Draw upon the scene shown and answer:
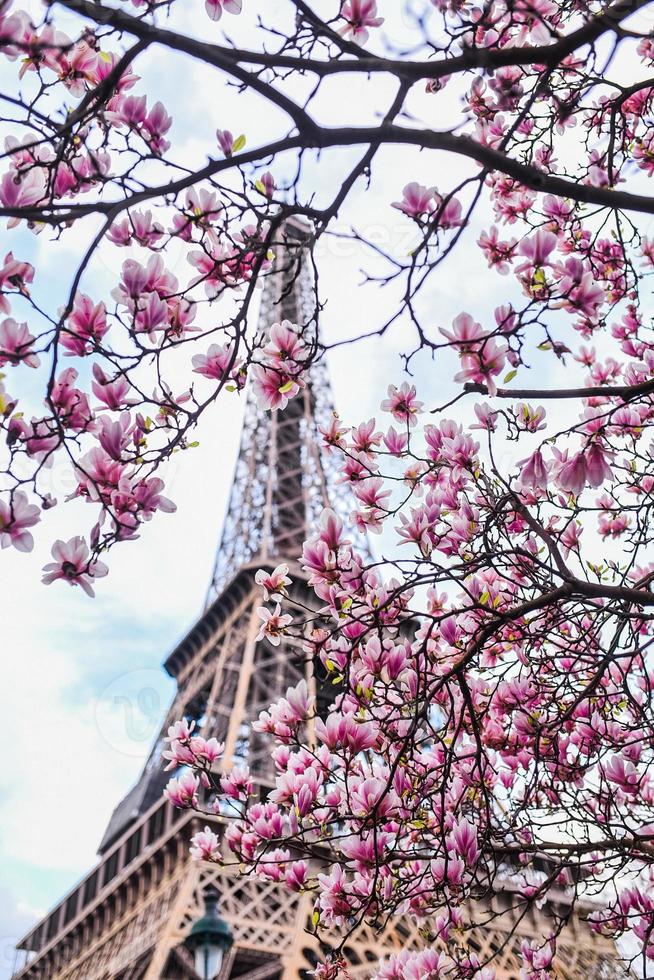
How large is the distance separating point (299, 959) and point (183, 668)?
13977 millimetres

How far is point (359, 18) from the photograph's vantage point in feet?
11.5

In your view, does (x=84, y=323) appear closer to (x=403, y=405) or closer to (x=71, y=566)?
(x=71, y=566)

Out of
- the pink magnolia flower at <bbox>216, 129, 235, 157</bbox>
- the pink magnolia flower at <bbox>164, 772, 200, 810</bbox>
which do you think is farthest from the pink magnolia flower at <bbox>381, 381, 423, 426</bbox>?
the pink magnolia flower at <bbox>164, 772, 200, 810</bbox>

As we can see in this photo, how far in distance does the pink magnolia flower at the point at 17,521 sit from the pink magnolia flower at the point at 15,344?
1.58 feet

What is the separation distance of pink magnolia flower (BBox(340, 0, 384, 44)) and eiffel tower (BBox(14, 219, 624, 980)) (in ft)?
3.25

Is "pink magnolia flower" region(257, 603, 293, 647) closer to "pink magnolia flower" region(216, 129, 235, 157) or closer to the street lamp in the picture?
"pink magnolia flower" region(216, 129, 235, 157)

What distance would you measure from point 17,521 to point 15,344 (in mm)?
639

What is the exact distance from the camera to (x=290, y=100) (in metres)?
2.98

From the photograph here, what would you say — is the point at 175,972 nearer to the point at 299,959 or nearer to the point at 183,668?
the point at 299,959

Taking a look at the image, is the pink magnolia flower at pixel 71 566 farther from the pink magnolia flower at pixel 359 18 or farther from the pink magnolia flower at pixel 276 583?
the pink magnolia flower at pixel 359 18

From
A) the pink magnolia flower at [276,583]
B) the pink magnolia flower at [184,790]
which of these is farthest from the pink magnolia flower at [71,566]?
the pink magnolia flower at [184,790]

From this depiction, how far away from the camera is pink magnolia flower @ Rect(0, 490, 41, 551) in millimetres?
2869

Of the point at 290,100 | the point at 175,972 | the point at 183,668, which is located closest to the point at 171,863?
the point at 175,972

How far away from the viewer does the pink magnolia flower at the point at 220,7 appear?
11.3ft
